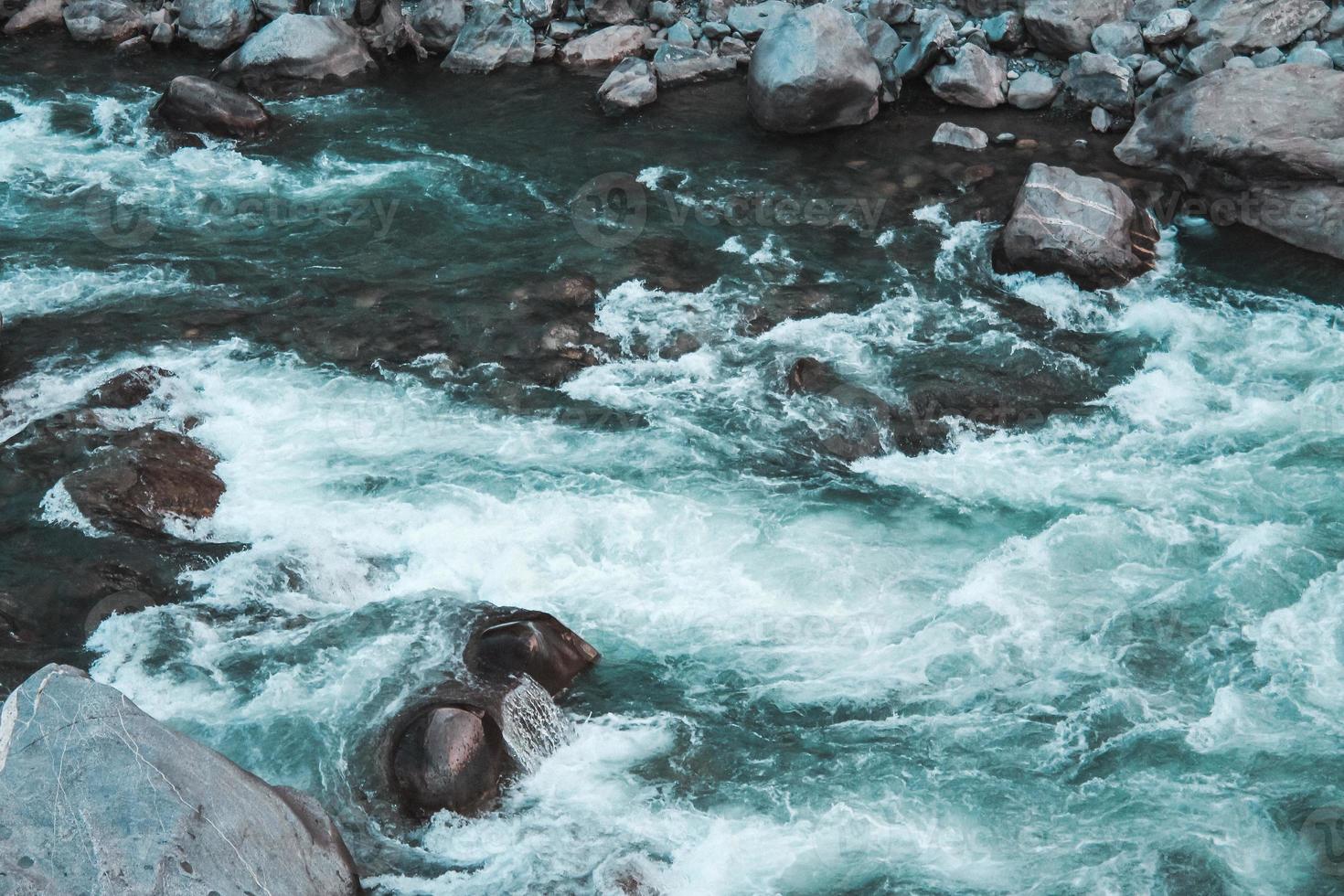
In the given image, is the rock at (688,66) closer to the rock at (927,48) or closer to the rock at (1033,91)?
the rock at (927,48)

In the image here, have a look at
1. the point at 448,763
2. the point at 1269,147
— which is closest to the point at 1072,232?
the point at 1269,147

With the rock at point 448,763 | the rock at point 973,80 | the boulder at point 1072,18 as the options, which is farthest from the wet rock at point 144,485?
the boulder at point 1072,18

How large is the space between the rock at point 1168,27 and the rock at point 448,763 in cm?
1052

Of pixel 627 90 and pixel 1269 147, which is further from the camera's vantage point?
pixel 627 90

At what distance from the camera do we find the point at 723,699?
288 inches

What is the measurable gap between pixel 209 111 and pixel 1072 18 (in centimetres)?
910

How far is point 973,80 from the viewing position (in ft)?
44.4

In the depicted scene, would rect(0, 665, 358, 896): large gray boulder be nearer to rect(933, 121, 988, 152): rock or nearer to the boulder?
rect(933, 121, 988, 152): rock

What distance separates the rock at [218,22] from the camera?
51.2 feet

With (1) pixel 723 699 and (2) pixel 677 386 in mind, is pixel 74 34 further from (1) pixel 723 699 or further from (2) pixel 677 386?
(1) pixel 723 699

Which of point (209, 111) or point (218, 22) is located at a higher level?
point (218, 22)

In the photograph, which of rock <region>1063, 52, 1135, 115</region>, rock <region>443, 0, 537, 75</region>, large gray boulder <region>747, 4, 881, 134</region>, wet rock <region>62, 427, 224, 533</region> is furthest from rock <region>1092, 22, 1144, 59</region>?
wet rock <region>62, 427, 224, 533</region>

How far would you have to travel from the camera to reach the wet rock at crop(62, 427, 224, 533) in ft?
27.5

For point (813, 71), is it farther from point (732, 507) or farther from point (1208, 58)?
point (732, 507)
